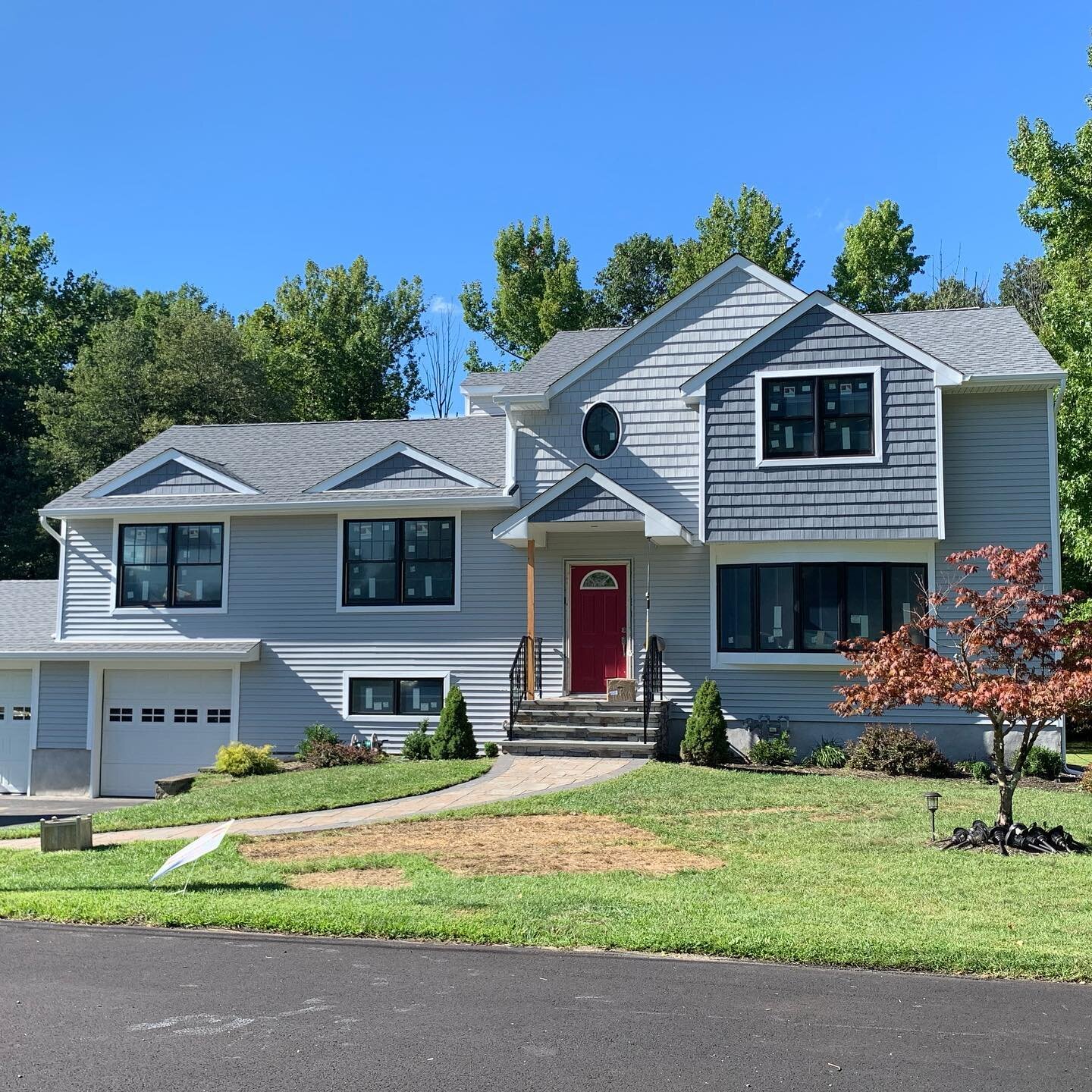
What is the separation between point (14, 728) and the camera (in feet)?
71.7

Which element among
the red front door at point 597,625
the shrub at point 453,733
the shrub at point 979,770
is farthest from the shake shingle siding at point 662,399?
the shrub at point 979,770

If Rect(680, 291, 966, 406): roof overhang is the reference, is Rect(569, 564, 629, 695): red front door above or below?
below

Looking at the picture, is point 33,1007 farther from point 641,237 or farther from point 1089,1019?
point 641,237

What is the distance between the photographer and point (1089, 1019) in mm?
6250

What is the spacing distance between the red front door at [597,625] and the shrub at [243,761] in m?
5.21

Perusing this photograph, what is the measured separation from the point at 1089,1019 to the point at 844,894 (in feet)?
10.8

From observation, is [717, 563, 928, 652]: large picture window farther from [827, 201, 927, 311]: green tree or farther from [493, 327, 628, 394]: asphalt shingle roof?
[827, 201, 927, 311]: green tree

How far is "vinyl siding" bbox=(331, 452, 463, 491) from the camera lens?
809 inches

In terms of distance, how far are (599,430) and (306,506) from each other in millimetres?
5402

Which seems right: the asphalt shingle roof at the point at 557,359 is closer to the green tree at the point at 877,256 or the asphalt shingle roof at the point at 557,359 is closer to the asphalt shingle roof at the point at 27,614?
the asphalt shingle roof at the point at 27,614

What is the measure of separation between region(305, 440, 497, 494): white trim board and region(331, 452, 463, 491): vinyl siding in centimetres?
3

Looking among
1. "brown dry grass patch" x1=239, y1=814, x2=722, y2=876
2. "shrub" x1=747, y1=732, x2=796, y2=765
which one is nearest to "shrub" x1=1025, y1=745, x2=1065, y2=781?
"shrub" x1=747, y1=732, x2=796, y2=765

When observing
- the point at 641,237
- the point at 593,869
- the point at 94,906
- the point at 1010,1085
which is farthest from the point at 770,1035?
the point at 641,237

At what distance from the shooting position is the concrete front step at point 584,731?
17.9 metres
